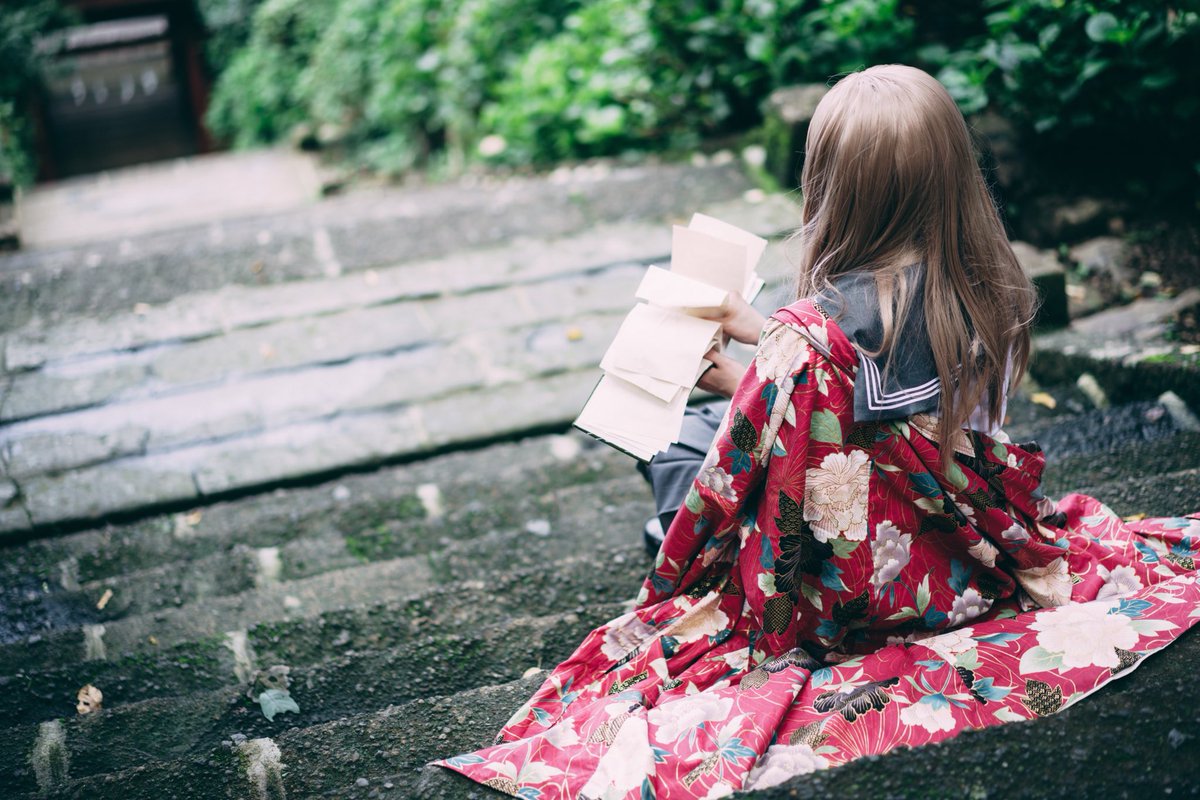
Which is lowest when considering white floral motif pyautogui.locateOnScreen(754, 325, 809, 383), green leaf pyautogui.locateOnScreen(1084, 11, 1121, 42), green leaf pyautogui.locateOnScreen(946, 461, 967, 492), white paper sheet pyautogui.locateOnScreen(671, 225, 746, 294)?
green leaf pyautogui.locateOnScreen(946, 461, 967, 492)

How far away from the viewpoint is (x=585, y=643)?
6.56 feet

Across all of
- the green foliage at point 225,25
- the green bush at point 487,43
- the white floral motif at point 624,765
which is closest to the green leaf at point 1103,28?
the white floral motif at point 624,765

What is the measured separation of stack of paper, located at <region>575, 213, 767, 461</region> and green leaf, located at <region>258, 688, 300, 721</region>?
89 centimetres

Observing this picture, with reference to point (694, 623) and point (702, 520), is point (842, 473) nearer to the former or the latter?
point (702, 520)

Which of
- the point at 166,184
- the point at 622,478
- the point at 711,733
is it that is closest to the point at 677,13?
the point at 622,478

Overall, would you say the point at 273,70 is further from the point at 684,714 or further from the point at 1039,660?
the point at 1039,660

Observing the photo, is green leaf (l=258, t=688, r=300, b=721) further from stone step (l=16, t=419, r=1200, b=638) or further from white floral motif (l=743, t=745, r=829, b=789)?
white floral motif (l=743, t=745, r=829, b=789)

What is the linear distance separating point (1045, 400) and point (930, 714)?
5.93 feet

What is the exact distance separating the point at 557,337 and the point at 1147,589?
2442mm

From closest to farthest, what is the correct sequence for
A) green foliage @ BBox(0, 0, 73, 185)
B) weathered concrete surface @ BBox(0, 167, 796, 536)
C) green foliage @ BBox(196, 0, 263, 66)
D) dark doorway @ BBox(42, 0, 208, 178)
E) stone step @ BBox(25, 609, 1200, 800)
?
stone step @ BBox(25, 609, 1200, 800) < weathered concrete surface @ BBox(0, 167, 796, 536) < green foliage @ BBox(0, 0, 73, 185) < green foliage @ BBox(196, 0, 263, 66) < dark doorway @ BBox(42, 0, 208, 178)

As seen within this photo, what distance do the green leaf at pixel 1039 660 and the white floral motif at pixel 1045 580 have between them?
175 mm

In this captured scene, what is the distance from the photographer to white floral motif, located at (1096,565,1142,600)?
1903 mm

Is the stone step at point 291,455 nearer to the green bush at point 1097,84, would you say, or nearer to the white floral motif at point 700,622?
the white floral motif at point 700,622

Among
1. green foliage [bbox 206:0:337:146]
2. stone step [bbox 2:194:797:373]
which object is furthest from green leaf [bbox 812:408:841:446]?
green foliage [bbox 206:0:337:146]
